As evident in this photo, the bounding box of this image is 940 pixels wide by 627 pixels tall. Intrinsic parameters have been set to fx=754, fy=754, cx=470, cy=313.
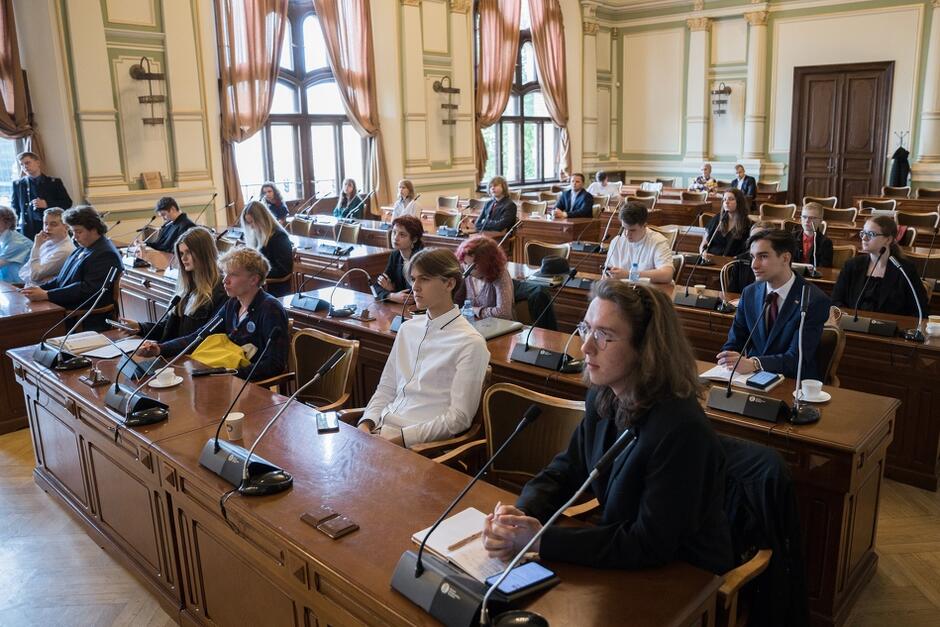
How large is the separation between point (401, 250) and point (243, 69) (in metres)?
5.22

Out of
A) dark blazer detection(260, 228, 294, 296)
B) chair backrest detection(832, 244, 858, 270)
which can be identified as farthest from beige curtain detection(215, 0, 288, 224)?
chair backrest detection(832, 244, 858, 270)

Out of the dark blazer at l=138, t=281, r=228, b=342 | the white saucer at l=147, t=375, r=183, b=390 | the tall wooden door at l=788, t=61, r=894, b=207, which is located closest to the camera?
the white saucer at l=147, t=375, r=183, b=390

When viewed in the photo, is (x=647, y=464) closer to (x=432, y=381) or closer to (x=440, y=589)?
(x=440, y=589)

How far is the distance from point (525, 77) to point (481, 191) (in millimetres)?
2520

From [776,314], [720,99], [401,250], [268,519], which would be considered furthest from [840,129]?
[268,519]

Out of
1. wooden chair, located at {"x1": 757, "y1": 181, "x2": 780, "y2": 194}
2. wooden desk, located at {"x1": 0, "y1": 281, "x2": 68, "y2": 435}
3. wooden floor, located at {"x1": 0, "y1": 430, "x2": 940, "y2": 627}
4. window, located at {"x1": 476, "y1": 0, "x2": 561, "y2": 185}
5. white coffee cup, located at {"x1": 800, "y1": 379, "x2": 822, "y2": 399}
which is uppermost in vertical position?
window, located at {"x1": 476, "y1": 0, "x2": 561, "y2": 185}

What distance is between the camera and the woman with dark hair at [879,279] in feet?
12.4

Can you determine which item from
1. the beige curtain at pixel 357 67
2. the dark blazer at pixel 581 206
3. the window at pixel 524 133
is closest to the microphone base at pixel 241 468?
the dark blazer at pixel 581 206

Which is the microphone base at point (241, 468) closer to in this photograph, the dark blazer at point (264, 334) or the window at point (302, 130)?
the dark blazer at point (264, 334)

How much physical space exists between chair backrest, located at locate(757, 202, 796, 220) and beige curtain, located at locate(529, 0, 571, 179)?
5010 millimetres

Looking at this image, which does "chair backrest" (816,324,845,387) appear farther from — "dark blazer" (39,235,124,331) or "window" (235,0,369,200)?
"window" (235,0,369,200)

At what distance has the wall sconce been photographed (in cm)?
1288

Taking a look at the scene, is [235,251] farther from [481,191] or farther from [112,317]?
[481,191]

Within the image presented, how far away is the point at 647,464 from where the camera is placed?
159 centimetres
